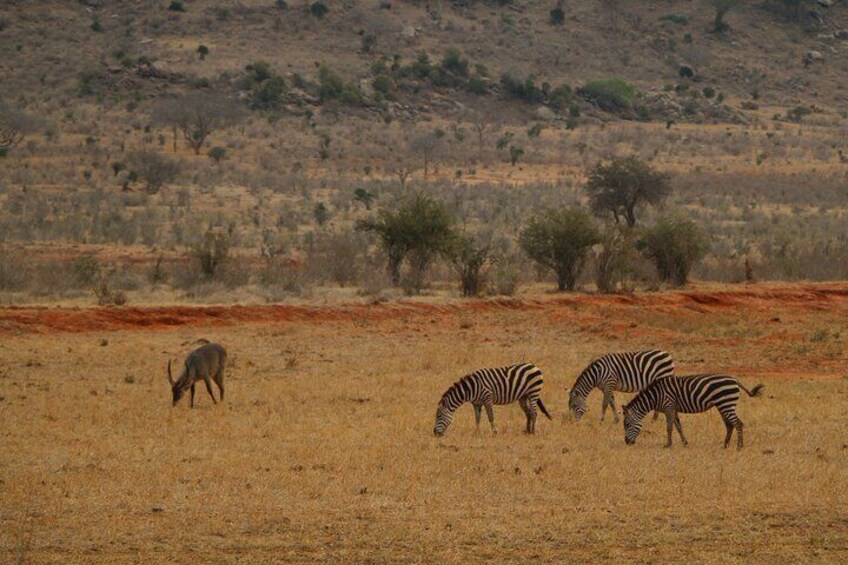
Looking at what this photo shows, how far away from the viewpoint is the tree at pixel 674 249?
118 ft

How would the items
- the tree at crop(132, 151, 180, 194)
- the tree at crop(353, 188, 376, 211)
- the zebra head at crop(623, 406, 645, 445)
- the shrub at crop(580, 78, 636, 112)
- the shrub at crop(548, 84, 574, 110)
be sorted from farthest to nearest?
the shrub at crop(580, 78, 636, 112) < the shrub at crop(548, 84, 574, 110) < the tree at crop(132, 151, 180, 194) < the tree at crop(353, 188, 376, 211) < the zebra head at crop(623, 406, 645, 445)

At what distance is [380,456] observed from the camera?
15.2 m

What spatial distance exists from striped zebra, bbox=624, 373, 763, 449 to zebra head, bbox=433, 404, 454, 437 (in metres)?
2.38

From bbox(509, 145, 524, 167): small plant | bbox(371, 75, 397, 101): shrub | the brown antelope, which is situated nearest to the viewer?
the brown antelope

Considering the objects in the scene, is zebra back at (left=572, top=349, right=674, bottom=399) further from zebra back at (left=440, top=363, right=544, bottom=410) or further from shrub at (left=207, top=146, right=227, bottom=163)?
shrub at (left=207, top=146, right=227, bottom=163)

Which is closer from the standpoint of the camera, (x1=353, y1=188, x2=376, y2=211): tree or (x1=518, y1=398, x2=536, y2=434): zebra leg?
(x1=518, y1=398, x2=536, y2=434): zebra leg

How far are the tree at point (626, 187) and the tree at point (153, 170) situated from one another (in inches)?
744

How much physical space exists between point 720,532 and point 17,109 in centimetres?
6430

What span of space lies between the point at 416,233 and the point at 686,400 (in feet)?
64.4

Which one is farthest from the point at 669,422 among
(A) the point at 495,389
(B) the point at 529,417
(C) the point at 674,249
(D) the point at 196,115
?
(D) the point at 196,115

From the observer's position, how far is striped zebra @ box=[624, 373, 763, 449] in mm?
16016

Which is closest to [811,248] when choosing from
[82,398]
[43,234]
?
[43,234]

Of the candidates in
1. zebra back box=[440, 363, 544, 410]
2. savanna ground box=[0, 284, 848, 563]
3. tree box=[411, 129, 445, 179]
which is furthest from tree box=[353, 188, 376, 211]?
zebra back box=[440, 363, 544, 410]

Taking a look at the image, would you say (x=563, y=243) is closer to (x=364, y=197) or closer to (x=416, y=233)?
(x=416, y=233)
